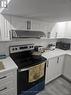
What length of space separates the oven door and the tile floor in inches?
19.4

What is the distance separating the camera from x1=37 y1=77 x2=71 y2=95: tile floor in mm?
2108

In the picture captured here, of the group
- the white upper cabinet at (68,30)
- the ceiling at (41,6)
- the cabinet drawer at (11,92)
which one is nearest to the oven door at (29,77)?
the cabinet drawer at (11,92)

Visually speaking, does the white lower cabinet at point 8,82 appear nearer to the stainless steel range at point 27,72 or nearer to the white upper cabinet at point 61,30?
the stainless steel range at point 27,72

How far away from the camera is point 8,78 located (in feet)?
4.76

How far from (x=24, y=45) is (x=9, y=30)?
0.60m

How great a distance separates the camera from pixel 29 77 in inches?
67.1

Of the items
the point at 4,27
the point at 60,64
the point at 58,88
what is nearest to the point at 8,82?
the point at 4,27

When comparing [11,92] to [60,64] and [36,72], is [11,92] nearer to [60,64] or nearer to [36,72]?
[36,72]

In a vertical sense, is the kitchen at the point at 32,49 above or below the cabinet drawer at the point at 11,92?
above

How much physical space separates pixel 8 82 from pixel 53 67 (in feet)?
4.30

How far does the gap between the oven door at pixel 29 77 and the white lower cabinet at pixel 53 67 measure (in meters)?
0.35

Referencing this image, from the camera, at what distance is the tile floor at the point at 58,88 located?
211 centimetres

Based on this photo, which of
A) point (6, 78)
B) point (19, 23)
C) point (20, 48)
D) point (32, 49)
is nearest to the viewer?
point (6, 78)

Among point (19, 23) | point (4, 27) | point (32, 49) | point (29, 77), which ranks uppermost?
point (19, 23)
